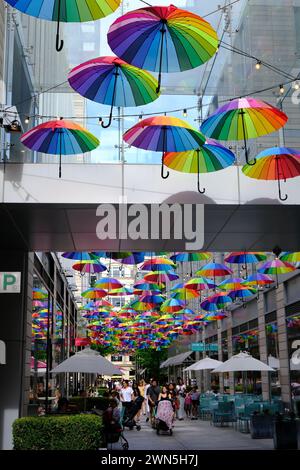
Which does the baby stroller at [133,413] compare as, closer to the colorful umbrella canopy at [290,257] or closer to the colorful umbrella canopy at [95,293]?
the colorful umbrella canopy at [95,293]

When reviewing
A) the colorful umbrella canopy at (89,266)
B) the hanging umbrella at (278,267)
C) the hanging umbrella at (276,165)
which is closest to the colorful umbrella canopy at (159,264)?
the colorful umbrella canopy at (89,266)

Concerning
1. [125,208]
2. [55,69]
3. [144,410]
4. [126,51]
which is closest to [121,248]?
[125,208]

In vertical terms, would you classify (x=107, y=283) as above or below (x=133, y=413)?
above

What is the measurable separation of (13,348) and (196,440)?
7.10m

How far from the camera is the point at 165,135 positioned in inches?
393

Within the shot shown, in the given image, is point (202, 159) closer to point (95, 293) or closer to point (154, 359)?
point (95, 293)

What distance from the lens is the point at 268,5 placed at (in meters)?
14.1

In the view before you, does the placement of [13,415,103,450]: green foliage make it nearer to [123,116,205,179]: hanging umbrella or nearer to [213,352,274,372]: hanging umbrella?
[123,116,205,179]: hanging umbrella

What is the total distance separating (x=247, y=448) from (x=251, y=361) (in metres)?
5.41

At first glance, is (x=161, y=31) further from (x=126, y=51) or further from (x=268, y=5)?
(x=268, y=5)

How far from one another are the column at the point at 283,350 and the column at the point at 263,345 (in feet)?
8.53

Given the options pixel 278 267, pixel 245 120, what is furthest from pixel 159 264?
pixel 245 120

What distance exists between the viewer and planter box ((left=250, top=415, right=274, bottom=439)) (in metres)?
18.1

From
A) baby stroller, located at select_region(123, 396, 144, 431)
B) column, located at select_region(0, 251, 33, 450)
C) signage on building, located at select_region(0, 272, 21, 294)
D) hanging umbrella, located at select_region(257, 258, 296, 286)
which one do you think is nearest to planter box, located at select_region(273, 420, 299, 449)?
hanging umbrella, located at select_region(257, 258, 296, 286)
